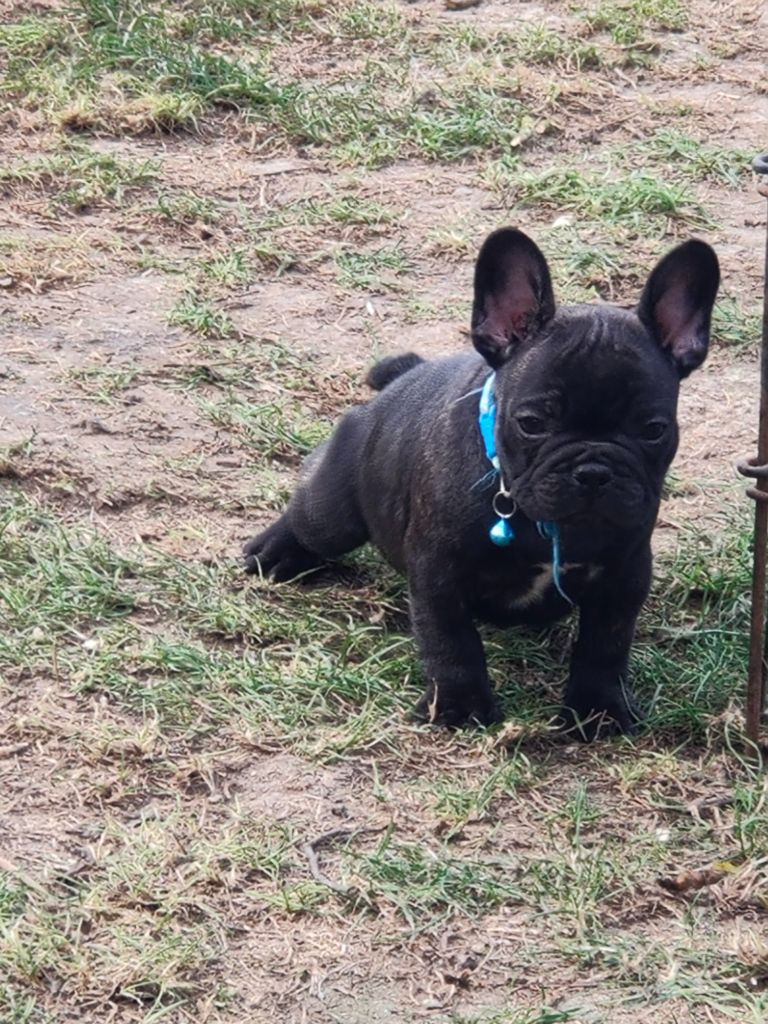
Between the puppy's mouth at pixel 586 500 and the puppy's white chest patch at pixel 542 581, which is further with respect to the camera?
the puppy's white chest patch at pixel 542 581

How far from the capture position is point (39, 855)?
186 inches

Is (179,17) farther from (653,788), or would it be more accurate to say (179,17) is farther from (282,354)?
(653,788)

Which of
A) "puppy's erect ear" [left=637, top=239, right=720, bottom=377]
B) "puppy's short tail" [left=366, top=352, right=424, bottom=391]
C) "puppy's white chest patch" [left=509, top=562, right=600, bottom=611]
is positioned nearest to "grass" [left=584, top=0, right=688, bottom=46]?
"puppy's short tail" [left=366, top=352, right=424, bottom=391]

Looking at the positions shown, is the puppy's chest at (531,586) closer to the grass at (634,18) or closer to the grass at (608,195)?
the grass at (608,195)

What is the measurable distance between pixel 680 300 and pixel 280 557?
6.28 feet

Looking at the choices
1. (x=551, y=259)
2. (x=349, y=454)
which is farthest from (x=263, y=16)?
(x=349, y=454)

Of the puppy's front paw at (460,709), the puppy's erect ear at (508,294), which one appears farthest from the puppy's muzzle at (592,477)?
the puppy's front paw at (460,709)

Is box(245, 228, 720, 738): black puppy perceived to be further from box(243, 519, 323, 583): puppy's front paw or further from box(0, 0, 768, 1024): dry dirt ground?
box(243, 519, 323, 583): puppy's front paw

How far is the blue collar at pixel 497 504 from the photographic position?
5.19 metres

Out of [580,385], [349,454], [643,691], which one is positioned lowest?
[643,691]

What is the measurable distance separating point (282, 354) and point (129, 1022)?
4245 mm

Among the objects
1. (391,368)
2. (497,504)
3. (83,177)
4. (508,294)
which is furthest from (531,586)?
(83,177)

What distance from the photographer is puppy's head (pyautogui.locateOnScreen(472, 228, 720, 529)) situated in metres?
4.92

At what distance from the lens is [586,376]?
495cm
